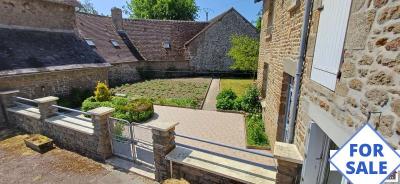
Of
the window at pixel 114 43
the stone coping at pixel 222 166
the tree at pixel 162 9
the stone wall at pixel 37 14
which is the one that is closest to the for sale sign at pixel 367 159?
the stone coping at pixel 222 166

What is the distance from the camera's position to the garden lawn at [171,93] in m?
13.6

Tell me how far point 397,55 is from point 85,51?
1609 centimetres

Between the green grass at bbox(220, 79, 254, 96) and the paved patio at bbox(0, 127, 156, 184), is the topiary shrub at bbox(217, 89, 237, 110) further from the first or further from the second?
the paved patio at bbox(0, 127, 156, 184)

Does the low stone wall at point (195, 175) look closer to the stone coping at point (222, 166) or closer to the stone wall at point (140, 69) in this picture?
the stone coping at point (222, 166)

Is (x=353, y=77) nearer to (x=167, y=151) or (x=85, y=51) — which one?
(x=167, y=151)

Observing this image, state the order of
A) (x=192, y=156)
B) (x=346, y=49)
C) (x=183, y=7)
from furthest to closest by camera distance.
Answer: (x=183, y=7)
(x=192, y=156)
(x=346, y=49)

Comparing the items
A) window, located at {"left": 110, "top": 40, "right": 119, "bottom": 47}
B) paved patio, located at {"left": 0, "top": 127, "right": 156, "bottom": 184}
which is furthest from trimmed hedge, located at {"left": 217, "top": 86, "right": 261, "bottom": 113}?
window, located at {"left": 110, "top": 40, "right": 119, "bottom": 47}

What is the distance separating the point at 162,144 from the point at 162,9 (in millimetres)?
33563

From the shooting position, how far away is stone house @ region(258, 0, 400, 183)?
1.81 m

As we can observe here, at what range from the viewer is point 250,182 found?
3943 mm

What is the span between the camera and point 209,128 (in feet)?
31.6

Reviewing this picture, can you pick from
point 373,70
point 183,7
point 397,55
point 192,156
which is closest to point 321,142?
point 373,70

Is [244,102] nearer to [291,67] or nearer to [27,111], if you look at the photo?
[291,67]

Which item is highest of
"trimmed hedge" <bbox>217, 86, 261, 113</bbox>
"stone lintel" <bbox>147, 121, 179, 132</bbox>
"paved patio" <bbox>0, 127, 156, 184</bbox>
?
"stone lintel" <bbox>147, 121, 179, 132</bbox>
